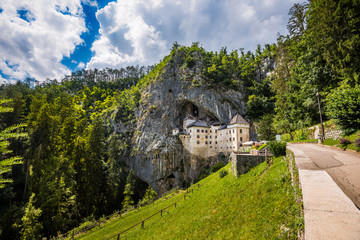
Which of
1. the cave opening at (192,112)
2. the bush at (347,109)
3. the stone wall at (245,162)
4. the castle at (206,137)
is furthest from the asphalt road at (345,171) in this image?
the cave opening at (192,112)

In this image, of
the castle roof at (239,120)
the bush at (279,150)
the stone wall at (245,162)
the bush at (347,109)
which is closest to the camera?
the bush at (347,109)

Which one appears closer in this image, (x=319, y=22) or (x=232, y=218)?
(x=232, y=218)

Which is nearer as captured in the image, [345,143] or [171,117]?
[345,143]

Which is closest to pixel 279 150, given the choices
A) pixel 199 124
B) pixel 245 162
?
pixel 245 162

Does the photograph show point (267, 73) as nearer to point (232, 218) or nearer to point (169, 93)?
point (169, 93)

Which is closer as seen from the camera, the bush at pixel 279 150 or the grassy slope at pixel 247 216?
the grassy slope at pixel 247 216

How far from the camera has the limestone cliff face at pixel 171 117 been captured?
45.7m

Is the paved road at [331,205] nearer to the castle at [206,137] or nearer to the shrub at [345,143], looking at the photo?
the shrub at [345,143]

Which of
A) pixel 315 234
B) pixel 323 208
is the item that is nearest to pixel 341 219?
pixel 323 208

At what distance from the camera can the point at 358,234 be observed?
3.75 m

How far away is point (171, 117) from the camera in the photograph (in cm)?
5141

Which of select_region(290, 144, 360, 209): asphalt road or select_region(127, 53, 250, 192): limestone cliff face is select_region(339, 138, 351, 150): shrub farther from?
select_region(127, 53, 250, 192): limestone cliff face

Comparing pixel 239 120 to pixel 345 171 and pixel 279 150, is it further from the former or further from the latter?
pixel 345 171

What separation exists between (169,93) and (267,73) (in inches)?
1253
